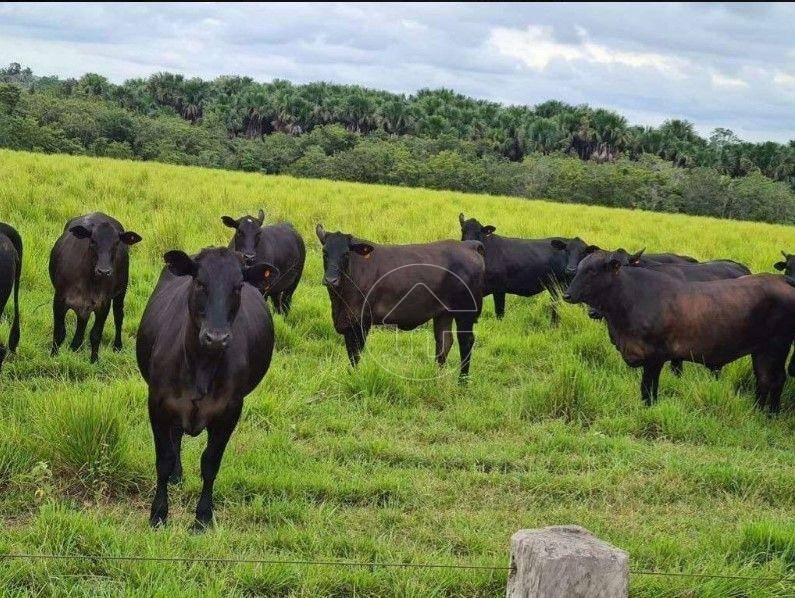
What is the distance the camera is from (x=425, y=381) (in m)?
7.48

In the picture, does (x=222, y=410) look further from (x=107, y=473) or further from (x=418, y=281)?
(x=418, y=281)

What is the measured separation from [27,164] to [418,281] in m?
12.6

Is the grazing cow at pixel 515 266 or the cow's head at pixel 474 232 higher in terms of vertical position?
the cow's head at pixel 474 232

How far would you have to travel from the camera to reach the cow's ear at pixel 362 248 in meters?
8.01

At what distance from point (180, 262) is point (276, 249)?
20.8ft

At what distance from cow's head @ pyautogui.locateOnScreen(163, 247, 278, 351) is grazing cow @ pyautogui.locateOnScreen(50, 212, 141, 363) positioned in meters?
3.45

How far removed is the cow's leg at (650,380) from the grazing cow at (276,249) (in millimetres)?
4010

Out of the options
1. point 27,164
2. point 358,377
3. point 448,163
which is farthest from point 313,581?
point 448,163

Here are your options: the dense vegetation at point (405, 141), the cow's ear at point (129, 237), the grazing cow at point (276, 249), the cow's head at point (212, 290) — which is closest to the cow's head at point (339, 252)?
the grazing cow at point (276, 249)

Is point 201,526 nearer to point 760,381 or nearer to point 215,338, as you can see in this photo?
point 215,338

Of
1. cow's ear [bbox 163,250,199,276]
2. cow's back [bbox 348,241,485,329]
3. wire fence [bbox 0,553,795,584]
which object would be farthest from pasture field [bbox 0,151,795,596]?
cow's ear [bbox 163,250,199,276]

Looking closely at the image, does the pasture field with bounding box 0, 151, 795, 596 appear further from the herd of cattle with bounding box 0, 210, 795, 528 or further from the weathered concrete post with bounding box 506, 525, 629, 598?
the weathered concrete post with bounding box 506, 525, 629, 598

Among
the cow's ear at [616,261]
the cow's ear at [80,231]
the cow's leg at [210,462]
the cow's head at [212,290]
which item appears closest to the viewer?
the cow's head at [212,290]

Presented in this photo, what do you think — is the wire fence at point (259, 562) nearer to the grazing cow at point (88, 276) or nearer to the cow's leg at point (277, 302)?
the grazing cow at point (88, 276)
